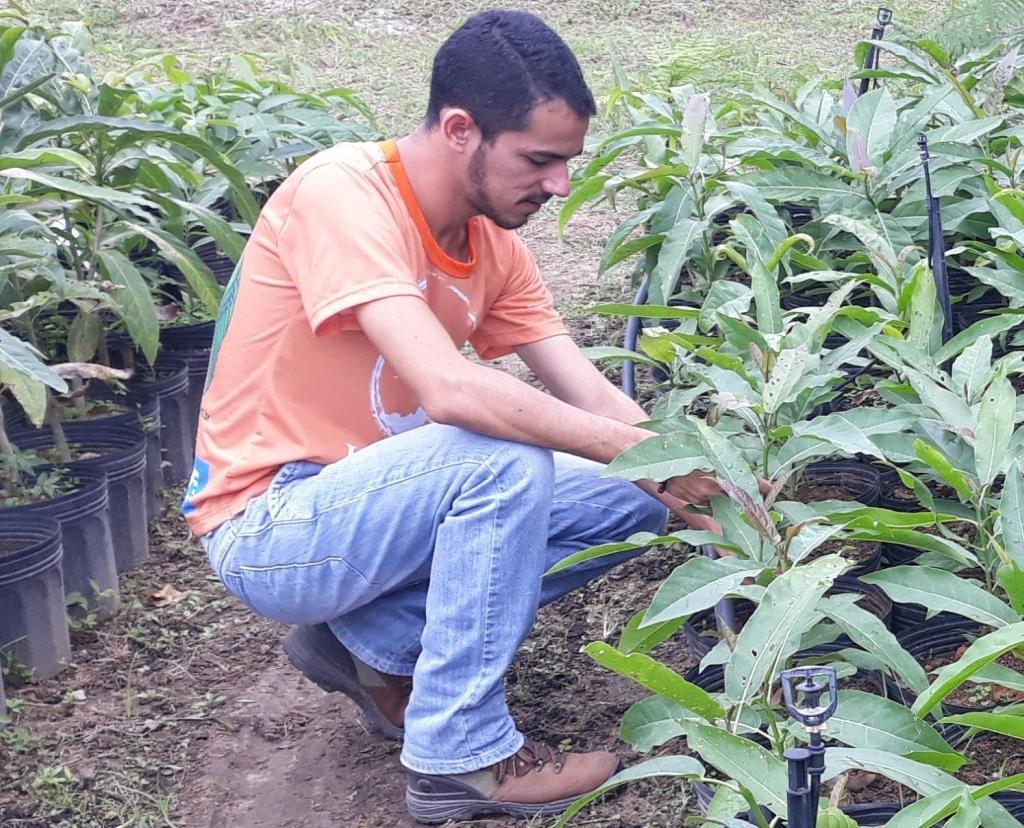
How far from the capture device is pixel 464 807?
2398mm

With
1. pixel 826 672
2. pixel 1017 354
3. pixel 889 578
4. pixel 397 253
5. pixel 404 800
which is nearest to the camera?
pixel 826 672

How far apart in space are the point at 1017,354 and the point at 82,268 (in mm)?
2494

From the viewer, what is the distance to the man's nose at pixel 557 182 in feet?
7.73

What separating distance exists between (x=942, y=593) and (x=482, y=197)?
1085 millimetres

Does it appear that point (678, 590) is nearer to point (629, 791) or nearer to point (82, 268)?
point (629, 791)

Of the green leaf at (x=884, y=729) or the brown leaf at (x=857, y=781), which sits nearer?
the green leaf at (x=884, y=729)

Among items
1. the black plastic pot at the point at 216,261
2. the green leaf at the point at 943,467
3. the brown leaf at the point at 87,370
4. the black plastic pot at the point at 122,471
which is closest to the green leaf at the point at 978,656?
the green leaf at the point at 943,467

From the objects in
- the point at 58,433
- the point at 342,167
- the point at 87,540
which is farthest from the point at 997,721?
the point at 58,433

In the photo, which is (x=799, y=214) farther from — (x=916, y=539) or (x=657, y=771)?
(x=657, y=771)

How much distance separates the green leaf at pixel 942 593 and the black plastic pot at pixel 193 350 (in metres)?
2.72

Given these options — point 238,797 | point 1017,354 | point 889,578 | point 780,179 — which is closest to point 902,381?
point 1017,354

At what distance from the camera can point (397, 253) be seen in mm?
2285

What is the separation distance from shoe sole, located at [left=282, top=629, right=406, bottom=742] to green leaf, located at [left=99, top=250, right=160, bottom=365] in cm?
97

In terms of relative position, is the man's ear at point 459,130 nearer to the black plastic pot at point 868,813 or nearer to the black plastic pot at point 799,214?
the black plastic pot at point 868,813
